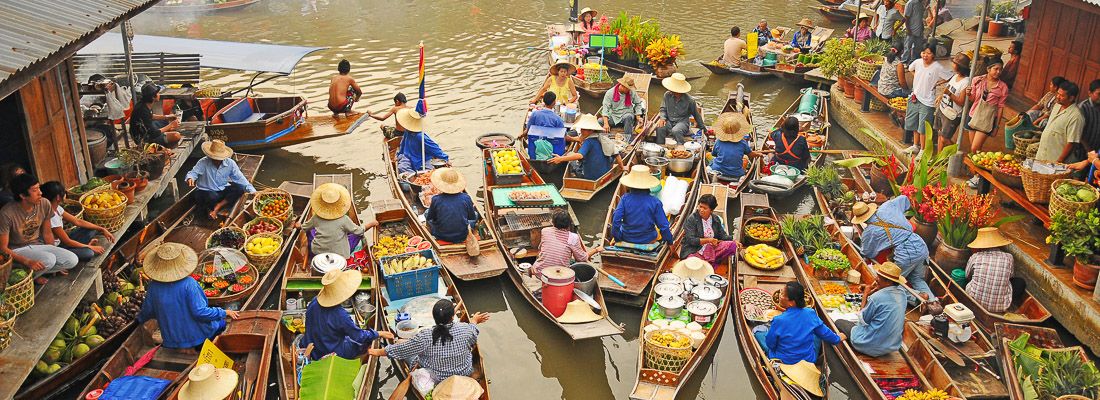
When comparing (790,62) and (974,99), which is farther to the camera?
(790,62)

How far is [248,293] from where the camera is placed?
31.1 ft

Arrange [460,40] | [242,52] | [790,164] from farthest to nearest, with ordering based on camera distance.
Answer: [460,40] → [242,52] → [790,164]

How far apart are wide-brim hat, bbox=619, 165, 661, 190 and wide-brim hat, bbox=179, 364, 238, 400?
527 cm

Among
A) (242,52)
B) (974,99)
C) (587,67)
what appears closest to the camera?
(974,99)

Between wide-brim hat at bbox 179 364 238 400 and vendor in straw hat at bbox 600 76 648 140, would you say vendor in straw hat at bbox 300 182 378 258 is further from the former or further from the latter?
vendor in straw hat at bbox 600 76 648 140

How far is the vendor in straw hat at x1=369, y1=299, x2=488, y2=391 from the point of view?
768cm

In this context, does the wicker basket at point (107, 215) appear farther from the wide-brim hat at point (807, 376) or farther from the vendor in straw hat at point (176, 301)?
the wide-brim hat at point (807, 376)

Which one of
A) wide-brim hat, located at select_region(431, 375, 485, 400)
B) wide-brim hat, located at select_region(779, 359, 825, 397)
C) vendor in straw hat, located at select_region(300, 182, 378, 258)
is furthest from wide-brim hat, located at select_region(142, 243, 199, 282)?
wide-brim hat, located at select_region(779, 359, 825, 397)

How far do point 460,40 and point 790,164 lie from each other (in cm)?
1161

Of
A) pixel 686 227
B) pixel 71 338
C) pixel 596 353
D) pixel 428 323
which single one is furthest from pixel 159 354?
pixel 686 227

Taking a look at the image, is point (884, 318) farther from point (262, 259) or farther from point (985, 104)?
point (262, 259)

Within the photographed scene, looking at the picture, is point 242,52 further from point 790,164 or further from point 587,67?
point 790,164

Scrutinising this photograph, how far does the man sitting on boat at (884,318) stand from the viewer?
27.6 ft

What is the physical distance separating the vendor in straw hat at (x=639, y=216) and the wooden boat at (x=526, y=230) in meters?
0.97
